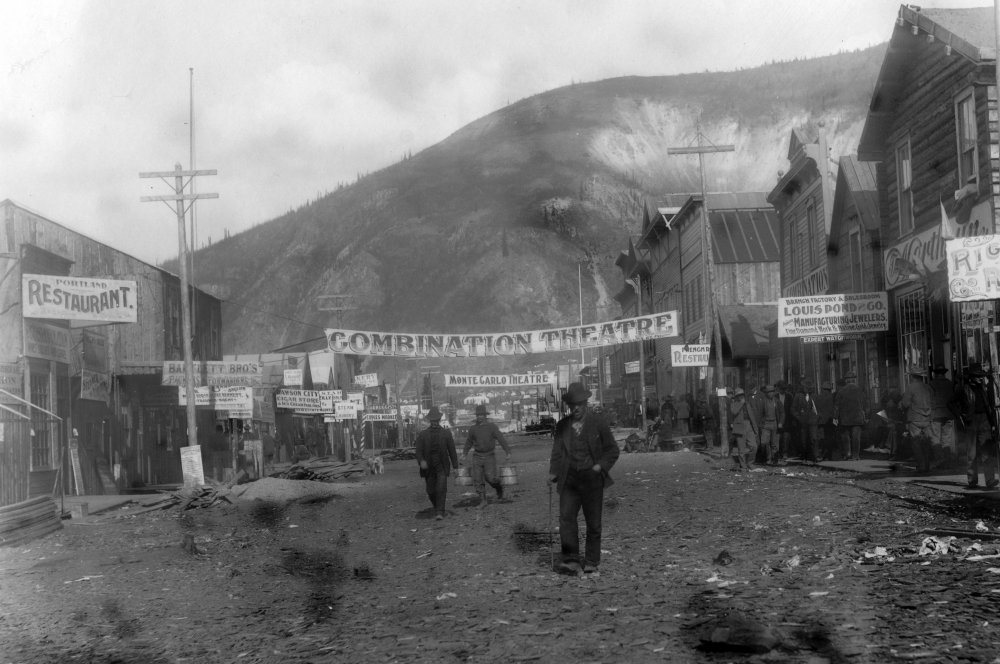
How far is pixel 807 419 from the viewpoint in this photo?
23859mm

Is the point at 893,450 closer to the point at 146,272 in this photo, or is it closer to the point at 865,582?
the point at 865,582

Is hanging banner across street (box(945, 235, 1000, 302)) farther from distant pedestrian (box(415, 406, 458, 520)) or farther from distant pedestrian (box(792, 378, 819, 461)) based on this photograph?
distant pedestrian (box(792, 378, 819, 461))

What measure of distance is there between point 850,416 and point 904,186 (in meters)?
5.26

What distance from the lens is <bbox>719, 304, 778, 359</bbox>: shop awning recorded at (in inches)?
1527

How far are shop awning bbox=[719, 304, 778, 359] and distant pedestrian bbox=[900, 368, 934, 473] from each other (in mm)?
19185

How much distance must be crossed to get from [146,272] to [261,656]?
101 ft

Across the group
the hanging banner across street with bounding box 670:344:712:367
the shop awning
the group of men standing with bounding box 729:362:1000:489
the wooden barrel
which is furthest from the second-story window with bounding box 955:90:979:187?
the shop awning

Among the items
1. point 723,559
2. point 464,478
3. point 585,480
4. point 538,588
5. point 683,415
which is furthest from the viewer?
point 683,415

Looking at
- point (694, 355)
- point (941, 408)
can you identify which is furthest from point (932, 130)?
point (694, 355)

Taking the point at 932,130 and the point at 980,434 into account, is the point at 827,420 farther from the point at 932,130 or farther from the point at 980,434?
the point at 980,434

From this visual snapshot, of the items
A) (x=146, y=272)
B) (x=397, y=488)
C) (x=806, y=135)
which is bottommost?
(x=397, y=488)

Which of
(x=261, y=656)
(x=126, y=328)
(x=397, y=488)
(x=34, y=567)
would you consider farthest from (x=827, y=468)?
(x=126, y=328)

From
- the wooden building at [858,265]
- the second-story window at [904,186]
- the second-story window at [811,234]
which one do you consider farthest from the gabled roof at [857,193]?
the second-story window at [811,234]

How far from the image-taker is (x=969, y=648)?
6.50m
